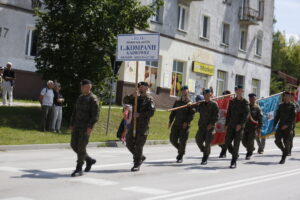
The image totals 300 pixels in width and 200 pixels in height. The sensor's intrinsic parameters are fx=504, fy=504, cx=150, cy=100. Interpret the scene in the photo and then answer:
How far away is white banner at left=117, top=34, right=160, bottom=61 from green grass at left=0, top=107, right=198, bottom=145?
3.04 metres

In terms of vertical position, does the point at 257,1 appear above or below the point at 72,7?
above

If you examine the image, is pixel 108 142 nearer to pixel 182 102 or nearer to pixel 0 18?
pixel 182 102

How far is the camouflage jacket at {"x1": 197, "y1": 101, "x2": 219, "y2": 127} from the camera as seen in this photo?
12208mm

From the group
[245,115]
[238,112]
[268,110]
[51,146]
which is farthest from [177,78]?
[245,115]

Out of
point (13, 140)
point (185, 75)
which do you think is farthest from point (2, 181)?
point (185, 75)

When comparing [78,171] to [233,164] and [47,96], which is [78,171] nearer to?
[233,164]

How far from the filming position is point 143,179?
9.31 meters

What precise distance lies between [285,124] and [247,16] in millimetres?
25565

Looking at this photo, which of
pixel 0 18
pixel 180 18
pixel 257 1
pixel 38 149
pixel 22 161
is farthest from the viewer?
pixel 257 1

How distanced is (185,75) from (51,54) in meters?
14.8

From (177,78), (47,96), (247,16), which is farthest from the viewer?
(247,16)

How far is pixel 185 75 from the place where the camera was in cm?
3259

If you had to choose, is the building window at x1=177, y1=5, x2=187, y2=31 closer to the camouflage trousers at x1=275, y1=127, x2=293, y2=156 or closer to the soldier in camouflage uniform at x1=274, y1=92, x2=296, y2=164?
the soldier in camouflage uniform at x1=274, y1=92, x2=296, y2=164

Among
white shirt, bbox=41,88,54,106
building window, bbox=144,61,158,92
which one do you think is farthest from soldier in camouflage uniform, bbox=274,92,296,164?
building window, bbox=144,61,158,92
